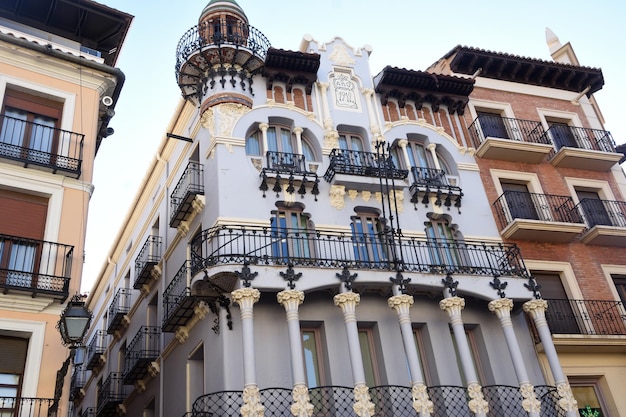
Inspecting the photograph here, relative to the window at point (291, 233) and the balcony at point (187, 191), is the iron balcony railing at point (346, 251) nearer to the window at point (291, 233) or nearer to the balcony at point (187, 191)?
the window at point (291, 233)

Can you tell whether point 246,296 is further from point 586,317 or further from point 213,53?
point 586,317

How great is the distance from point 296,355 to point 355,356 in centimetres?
147

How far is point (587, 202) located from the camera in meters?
22.0

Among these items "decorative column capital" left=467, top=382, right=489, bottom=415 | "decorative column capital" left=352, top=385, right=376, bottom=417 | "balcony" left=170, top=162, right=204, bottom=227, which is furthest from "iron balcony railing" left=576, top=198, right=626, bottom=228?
"balcony" left=170, top=162, right=204, bottom=227

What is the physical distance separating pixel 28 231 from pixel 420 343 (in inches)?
409

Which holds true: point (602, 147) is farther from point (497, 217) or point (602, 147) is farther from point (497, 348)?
point (497, 348)

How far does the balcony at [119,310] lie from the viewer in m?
24.5

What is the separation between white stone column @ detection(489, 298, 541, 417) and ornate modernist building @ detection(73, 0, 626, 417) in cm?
4

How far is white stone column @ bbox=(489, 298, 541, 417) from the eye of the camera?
1560 cm

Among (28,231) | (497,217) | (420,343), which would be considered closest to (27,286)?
(28,231)

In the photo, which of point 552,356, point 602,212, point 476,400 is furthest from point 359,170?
point 602,212

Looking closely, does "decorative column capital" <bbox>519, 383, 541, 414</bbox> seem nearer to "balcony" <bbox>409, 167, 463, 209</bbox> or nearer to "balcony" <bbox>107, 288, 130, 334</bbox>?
"balcony" <bbox>409, 167, 463, 209</bbox>

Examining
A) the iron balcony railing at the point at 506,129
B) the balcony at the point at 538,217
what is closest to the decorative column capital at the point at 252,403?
the balcony at the point at 538,217

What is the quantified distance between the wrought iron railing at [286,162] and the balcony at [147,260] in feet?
20.1
